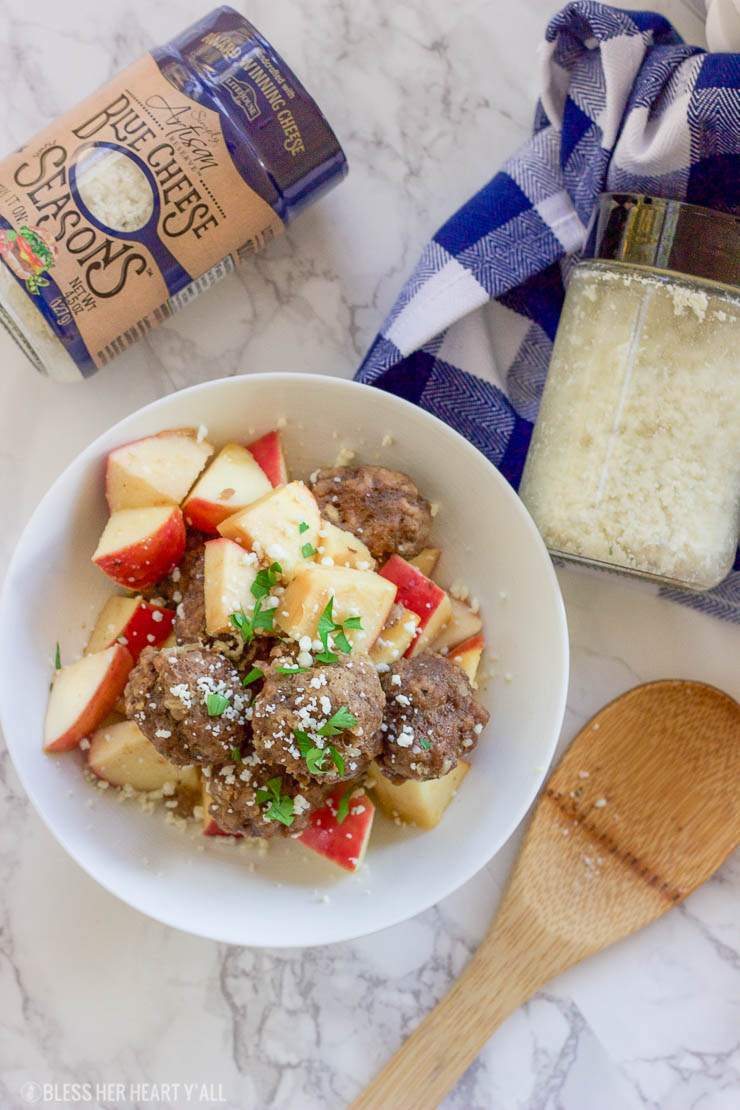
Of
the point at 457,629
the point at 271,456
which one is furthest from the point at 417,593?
the point at 271,456

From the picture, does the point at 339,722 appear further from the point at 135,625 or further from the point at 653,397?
the point at 653,397

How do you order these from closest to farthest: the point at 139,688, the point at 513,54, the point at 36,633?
the point at 139,688, the point at 36,633, the point at 513,54

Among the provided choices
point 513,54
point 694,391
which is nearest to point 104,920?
point 694,391

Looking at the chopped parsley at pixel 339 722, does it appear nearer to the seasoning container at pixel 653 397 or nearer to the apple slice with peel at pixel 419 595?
the apple slice with peel at pixel 419 595

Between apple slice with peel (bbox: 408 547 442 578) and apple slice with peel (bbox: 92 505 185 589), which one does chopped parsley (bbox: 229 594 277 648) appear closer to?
apple slice with peel (bbox: 92 505 185 589)

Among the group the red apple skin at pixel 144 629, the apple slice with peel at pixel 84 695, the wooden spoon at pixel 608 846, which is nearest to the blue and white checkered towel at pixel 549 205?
the wooden spoon at pixel 608 846

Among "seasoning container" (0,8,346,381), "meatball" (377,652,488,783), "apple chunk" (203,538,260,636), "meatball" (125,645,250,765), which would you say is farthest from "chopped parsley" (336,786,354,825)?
"seasoning container" (0,8,346,381)

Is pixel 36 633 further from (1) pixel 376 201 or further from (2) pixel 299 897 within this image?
(1) pixel 376 201

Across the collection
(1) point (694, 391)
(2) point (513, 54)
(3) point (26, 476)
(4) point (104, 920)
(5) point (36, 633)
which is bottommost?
(4) point (104, 920)

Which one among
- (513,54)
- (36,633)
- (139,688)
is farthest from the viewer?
(513,54)
